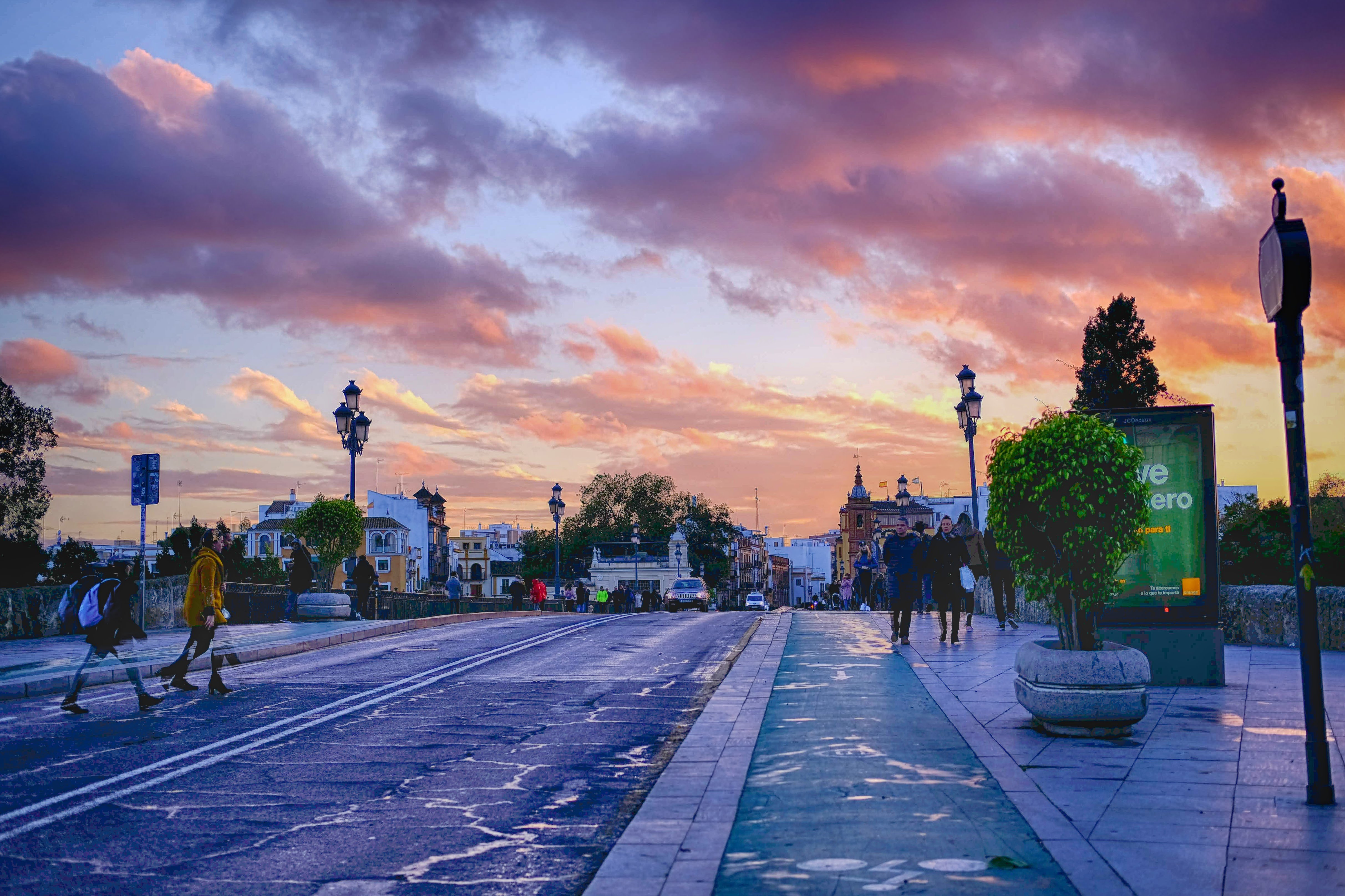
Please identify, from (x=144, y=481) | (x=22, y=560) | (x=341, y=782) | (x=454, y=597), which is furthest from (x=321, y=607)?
(x=22, y=560)

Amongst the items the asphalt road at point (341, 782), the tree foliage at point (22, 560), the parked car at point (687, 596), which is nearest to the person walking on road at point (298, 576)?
the asphalt road at point (341, 782)

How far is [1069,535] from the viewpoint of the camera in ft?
29.3

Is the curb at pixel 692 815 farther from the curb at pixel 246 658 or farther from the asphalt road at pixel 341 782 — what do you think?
the curb at pixel 246 658

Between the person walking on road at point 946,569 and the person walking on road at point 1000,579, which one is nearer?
the person walking on road at point 946,569

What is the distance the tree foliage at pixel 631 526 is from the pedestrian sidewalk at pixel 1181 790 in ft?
381

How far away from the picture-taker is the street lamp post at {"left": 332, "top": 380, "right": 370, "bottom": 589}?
29.5 meters

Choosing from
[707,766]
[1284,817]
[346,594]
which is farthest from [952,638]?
[346,594]

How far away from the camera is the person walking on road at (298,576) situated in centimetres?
2702

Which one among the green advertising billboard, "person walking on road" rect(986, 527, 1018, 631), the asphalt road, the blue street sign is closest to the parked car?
"person walking on road" rect(986, 527, 1018, 631)

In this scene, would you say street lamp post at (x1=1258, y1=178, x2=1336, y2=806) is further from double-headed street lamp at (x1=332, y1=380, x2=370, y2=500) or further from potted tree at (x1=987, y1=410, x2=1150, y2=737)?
double-headed street lamp at (x1=332, y1=380, x2=370, y2=500)

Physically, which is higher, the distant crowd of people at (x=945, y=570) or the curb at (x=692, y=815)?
the distant crowd of people at (x=945, y=570)

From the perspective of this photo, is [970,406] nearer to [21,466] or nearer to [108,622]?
[108,622]

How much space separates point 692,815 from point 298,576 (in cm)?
2295

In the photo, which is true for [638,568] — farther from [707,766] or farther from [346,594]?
[707,766]
